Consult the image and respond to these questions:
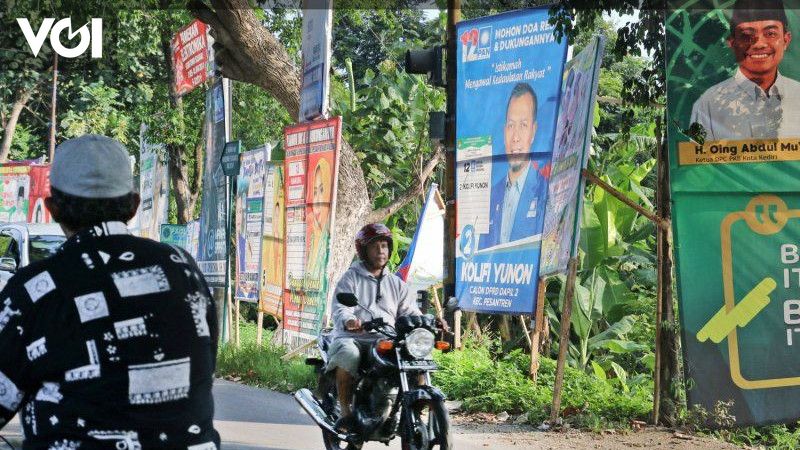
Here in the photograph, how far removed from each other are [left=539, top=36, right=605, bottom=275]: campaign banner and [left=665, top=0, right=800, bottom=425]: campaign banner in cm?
65

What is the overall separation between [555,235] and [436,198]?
4106 millimetres

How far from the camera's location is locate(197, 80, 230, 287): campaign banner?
60.7 ft

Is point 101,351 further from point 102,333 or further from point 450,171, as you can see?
point 450,171

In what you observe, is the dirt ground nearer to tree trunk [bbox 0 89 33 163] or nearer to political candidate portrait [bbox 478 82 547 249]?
political candidate portrait [bbox 478 82 547 249]

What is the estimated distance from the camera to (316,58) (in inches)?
625

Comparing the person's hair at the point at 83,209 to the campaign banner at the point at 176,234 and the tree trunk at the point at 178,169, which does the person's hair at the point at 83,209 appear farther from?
the tree trunk at the point at 178,169

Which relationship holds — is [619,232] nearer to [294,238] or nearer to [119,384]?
[294,238]

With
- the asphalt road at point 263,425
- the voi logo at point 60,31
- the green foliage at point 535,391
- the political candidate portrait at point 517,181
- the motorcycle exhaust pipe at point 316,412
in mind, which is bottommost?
the asphalt road at point 263,425

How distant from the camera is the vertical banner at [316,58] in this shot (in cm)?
1547

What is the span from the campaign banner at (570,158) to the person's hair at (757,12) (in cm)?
102

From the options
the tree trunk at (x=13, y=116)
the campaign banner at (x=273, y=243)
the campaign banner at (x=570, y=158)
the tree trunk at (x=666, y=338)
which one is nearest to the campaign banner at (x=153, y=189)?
the campaign banner at (x=273, y=243)

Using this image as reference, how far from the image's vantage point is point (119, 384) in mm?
3096

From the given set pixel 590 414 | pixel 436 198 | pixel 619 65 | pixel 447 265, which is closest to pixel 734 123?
pixel 590 414

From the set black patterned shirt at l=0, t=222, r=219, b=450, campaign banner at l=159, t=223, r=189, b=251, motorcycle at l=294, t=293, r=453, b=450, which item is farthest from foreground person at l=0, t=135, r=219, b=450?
campaign banner at l=159, t=223, r=189, b=251
